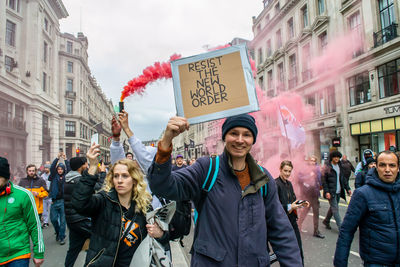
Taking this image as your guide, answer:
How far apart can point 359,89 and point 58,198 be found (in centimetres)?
1827

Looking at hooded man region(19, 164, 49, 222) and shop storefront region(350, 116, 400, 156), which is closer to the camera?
hooded man region(19, 164, 49, 222)

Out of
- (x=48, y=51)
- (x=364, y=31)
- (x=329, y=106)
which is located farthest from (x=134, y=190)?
(x=48, y=51)

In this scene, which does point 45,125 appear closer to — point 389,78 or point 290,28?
point 290,28

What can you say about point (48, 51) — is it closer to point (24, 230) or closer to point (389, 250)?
point (24, 230)

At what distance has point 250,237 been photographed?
5.12 ft

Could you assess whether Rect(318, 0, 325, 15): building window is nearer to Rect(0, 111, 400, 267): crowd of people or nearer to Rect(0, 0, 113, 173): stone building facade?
Rect(0, 111, 400, 267): crowd of people

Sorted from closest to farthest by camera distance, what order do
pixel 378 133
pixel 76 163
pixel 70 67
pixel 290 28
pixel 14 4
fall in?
pixel 76 163 → pixel 378 133 → pixel 290 28 → pixel 14 4 → pixel 70 67

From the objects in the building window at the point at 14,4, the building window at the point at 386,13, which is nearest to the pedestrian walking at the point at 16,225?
the building window at the point at 386,13

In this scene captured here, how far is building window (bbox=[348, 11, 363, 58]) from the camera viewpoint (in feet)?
53.0

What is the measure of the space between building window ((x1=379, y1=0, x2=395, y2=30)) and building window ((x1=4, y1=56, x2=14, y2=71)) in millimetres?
27791

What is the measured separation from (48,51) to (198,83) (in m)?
34.9

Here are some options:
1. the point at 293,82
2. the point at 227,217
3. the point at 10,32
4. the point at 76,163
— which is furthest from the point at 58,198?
the point at 10,32

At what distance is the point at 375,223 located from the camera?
102 inches

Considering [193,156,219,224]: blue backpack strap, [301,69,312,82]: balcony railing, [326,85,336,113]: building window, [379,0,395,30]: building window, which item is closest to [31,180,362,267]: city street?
[193,156,219,224]: blue backpack strap
